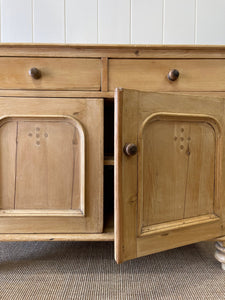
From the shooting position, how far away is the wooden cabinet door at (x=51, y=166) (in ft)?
2.10

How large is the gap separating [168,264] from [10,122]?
0.70m

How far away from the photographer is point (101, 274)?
69 centimetres

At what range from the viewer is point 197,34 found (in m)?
1.12

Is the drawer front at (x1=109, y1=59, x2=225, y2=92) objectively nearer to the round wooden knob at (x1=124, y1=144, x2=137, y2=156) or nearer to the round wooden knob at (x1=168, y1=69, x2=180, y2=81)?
the round wooden knob at (x1=168, y1=69, x2=180, y2=81)

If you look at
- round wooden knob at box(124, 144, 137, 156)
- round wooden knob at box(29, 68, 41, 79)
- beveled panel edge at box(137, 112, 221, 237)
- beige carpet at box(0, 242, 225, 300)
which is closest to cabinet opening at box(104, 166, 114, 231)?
beige carpet at box(0, 242, 225, 300)

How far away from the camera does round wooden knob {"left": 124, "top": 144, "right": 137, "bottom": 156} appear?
0.49 meters

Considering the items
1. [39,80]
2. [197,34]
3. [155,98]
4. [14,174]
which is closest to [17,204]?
[14,174]

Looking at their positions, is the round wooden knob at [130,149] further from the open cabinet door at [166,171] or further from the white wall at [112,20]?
the white wall at [112,20]

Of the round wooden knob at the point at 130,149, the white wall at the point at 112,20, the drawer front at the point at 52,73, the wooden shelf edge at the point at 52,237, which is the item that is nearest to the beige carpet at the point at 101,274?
the wooden shelf edge at the point at 52,237

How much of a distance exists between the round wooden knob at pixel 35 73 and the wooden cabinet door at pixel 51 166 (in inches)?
2.8

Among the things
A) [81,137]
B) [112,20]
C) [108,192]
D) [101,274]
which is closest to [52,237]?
[101,274]

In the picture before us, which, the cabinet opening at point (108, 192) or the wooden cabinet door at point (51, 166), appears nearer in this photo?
the wooden cabinet door at point (51, 166)

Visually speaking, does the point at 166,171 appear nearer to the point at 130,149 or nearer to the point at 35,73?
the point at 130,149

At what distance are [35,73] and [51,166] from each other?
28 centimetres
